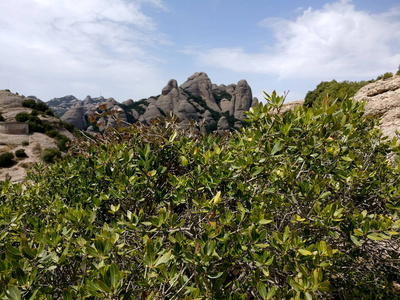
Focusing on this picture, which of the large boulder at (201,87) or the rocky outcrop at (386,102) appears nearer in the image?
the rocky outcrop at (386,102)

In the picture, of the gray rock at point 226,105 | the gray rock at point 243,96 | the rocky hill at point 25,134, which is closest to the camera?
the rocky hill at point 25,134

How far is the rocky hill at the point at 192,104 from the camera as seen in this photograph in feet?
225

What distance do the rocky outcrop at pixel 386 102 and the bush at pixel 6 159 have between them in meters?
28.7

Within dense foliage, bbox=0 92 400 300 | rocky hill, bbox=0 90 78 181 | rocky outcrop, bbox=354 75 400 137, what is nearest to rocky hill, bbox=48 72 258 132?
rocky hill, bbox=0 90 78 181

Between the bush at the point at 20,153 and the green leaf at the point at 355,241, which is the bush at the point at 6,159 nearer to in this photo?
the bush at the point at 20,153

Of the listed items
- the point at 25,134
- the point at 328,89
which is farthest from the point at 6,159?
the point at 328,89

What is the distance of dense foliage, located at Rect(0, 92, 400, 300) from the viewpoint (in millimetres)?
1556

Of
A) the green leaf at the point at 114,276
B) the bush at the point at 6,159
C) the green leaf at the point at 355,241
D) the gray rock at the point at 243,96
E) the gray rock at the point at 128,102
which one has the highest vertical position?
the gray rock at the point at 243,96

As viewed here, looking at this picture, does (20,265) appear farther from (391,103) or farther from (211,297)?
(391,103)

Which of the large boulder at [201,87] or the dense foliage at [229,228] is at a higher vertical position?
the large boulder at [201,87]

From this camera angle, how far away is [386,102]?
969 centimetres

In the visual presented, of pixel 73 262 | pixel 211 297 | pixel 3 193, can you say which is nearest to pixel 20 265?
pixel 73 262

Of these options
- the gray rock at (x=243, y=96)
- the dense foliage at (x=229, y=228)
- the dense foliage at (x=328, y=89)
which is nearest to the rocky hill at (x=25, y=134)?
the dense foliage at (x=229, y=228)

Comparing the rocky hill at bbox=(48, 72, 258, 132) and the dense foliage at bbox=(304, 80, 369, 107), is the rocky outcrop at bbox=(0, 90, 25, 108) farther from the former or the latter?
the dense foliage at bbox=(304, 80, 369, 107)
